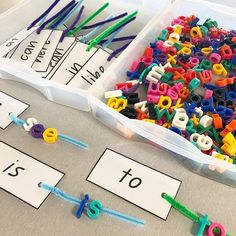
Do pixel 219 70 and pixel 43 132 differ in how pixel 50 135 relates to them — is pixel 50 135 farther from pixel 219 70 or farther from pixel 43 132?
pixel 219 70

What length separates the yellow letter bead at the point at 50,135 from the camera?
1.76 ft

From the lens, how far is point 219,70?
656 mm

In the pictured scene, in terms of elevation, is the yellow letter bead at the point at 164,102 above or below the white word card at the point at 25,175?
above

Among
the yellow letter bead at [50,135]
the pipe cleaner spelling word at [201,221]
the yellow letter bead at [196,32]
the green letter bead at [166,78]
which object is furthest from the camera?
the yellow letter bead at [196,32]

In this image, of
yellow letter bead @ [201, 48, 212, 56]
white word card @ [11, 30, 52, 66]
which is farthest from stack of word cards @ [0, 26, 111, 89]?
yellow letter bead @ [201, 48, 212, 56]

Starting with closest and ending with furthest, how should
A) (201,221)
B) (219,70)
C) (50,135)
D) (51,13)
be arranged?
1. (201,221)
2. (50,135)
3. (219,70)
4. (51,13)

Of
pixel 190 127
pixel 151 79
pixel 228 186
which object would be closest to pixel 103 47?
pixel 151 79

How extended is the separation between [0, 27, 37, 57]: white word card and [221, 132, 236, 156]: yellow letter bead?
0.51 metres

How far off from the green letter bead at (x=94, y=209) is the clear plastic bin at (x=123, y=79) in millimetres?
140

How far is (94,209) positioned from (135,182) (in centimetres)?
8

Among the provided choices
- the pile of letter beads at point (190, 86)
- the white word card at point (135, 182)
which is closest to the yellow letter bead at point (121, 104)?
the pile of letter beads at point (190, 86)

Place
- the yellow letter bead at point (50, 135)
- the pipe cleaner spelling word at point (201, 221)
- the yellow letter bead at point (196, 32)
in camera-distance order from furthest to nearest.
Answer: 1. the yellow letter bead at point (196, 32)
2. the yellow letter bead at point (50, 135)
3. the pipe cleaner spelling word at point (201, 221)

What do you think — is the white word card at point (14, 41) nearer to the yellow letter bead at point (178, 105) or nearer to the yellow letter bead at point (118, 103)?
the yellow letter bead at point (118, 103)

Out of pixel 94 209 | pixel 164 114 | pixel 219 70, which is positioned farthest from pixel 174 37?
pixel 94 209
